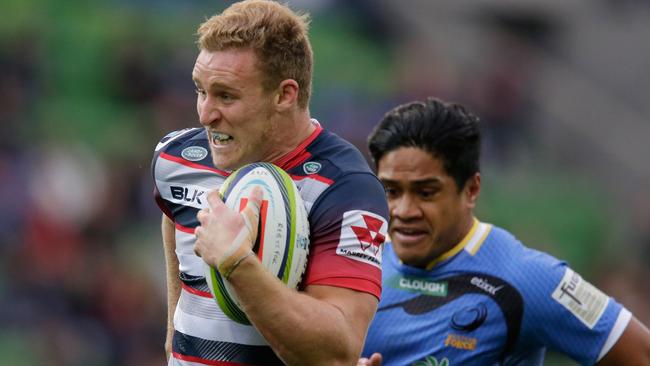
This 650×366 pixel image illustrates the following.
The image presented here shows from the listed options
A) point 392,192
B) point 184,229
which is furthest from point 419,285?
point 184,229

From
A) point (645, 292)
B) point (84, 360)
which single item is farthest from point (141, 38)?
point (645, 292)

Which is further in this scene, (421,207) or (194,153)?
(421,207)

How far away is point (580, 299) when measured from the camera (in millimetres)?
4844

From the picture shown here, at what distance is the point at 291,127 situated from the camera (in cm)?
398

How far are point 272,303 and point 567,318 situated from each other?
1.71 m

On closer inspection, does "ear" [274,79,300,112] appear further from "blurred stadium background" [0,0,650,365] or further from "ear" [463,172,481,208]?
"blurred stadium background" [0,0,650,365]

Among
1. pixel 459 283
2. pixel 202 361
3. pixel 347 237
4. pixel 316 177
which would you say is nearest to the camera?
pixel 347 237

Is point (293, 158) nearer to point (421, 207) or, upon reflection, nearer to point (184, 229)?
point (184, 229)

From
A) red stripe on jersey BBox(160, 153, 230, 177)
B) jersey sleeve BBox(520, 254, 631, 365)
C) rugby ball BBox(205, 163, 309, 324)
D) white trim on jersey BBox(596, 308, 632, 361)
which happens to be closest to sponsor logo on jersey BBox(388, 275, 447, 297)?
jersey sleeve BBox(520, 254, 631, 365)

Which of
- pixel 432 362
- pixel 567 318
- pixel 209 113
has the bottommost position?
pixel 432 362

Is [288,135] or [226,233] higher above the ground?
[288,135]

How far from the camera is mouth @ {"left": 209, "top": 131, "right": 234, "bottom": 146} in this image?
3.86 m

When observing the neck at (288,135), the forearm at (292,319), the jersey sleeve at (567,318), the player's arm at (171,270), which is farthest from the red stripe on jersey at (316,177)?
the jersey sleeve at (567,318)

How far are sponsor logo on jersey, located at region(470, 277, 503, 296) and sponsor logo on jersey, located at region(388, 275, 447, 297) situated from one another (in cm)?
14
